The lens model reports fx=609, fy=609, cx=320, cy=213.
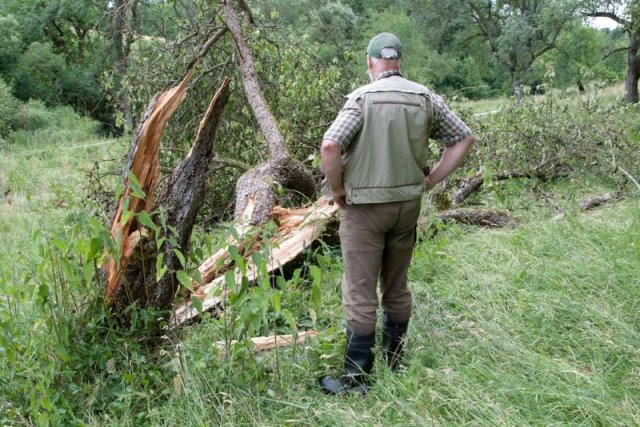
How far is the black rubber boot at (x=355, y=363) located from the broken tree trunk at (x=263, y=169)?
6.44ft

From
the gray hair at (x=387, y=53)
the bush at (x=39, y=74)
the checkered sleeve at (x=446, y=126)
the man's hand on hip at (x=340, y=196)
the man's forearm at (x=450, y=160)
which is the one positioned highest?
the bush at (x=39, y=74)

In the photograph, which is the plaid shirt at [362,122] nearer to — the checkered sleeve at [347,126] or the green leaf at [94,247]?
the checkered sleeve at [347,126]

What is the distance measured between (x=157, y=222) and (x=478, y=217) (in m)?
3.35

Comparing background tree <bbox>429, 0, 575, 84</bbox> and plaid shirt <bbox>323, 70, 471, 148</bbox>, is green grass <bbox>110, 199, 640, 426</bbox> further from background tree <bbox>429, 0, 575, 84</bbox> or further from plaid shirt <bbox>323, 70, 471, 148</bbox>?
background tree <bbox>429, 0, 575, 84</bbox>

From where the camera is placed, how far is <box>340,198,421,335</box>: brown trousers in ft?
9.15

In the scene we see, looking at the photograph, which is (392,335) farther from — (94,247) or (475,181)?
(475,181)

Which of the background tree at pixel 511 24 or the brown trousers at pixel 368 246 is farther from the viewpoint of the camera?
the background tree at pixel 511 24

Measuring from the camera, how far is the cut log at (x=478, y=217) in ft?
18.4

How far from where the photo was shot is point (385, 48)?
276 cm

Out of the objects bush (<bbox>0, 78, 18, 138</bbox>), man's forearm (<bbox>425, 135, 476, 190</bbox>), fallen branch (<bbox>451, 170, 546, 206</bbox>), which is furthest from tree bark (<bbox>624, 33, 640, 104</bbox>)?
bush (<bbox>0, 78, 18, 138</bbox>)

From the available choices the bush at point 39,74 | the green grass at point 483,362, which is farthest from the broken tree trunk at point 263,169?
the bush at point 39,74

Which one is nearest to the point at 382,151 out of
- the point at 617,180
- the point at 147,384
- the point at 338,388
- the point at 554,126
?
the point at 338,388

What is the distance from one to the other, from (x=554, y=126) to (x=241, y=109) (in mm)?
3664

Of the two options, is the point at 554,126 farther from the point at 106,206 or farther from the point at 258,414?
the point at 258,414
